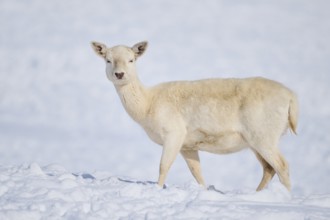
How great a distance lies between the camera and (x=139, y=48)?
13531mm

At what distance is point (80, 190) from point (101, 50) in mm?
4410

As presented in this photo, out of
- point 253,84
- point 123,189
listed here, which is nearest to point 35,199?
point 123,189

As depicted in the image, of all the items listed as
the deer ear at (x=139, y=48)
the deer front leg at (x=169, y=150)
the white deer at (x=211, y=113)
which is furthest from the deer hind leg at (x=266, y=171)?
the deer ear at (x=139, y=48)

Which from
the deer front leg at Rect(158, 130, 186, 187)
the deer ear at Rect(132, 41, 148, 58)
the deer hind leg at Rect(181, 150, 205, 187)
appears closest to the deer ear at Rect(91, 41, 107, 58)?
the deer ear at Rect(132, 41, 148, 58)

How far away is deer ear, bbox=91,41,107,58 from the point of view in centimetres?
1343

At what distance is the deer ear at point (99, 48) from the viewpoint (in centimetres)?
1343

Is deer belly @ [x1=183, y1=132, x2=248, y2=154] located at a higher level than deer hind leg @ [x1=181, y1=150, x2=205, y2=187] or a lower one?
higher

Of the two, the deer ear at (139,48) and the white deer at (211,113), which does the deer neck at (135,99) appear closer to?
the white deer at (211,113)

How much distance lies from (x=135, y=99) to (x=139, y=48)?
118 centimetres

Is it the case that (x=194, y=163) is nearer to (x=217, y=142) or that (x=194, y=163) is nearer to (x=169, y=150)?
(x=217, y=142)

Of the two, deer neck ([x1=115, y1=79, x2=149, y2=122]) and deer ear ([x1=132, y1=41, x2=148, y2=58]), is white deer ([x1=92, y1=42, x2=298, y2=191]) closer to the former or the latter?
deer neck ([x1=115, y1=79, x2=149, y2=122])

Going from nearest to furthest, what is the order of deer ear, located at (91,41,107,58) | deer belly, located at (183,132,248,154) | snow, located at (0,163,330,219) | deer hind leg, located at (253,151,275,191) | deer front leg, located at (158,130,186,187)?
1. snow, located at (0,163,330,219)
2. deer front leg, located at (158,130,186,187)
3. deer belly, located at (183,132,248,154)
4. deer hind leg, located at (253,151,275,191)
5. deer ear, located at (91,41,107,58)

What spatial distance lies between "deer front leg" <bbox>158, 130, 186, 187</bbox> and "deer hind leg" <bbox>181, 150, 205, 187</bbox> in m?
0.96

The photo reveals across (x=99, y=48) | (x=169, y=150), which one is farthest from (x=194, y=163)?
(x=99, y=48)
